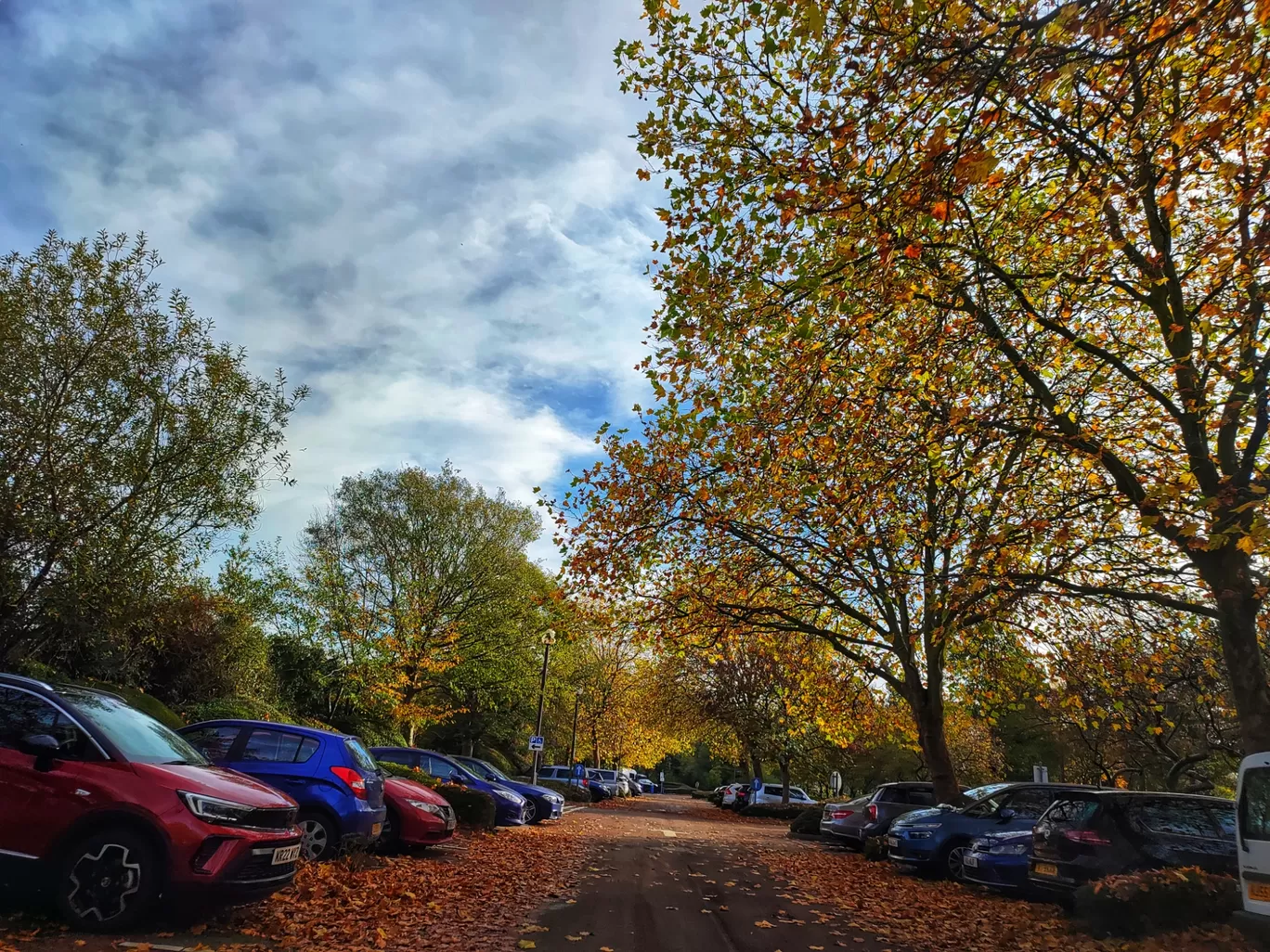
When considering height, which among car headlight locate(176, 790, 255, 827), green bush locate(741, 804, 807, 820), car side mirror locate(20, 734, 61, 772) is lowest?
green bush locate(741, 804, 807, 820)

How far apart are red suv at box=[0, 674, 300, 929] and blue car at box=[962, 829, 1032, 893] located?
30.9 ft

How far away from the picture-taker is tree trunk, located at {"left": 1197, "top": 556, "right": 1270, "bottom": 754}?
8125 mm

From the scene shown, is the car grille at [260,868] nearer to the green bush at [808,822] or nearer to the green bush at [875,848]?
the green bush at [875,848]

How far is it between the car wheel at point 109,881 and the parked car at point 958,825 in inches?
439

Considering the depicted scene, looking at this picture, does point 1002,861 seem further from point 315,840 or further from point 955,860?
point 315,840

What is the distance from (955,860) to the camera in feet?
40.7

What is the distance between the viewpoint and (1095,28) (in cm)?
423

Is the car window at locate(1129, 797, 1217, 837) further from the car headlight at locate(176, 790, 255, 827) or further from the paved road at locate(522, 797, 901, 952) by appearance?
the car headlight at locate(176, 790, 255, 827)

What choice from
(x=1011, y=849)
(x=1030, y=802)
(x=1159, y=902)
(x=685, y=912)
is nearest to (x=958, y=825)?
(x=1030, y=802)

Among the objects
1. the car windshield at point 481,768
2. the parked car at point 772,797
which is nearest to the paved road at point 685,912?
the car windshield at point 481,768

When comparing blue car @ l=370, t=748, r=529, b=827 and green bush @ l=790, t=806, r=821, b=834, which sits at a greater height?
blue car @ l=370, t=748, r=529, b=827

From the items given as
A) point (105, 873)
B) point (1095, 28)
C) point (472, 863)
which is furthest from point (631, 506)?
point (1095, 28)

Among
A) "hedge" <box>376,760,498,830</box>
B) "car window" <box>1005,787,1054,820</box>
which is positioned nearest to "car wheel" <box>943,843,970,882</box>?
"car window" <box>1005,787,1054,820</box>

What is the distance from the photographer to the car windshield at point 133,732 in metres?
6.07
